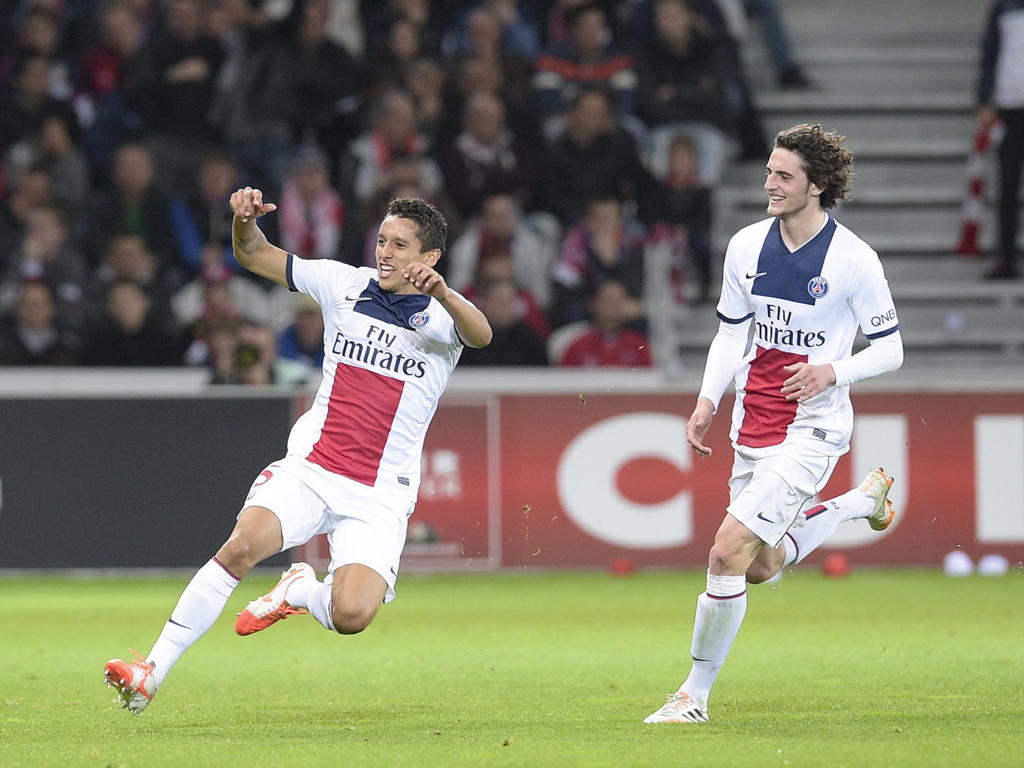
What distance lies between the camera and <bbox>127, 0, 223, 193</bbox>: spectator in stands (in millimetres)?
17188

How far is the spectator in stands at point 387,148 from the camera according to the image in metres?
16.6

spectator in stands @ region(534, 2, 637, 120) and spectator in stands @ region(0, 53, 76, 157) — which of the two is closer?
spectator in stands @ region(0, 53, 76, 157)

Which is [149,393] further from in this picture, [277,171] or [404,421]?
[404,421]

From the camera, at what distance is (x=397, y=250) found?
24.9 ft

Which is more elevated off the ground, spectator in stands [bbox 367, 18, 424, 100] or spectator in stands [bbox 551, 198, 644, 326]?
spectator in stands [bbox 367, 18, 424, 100]

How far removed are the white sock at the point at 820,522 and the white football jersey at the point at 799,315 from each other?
0.54 meters

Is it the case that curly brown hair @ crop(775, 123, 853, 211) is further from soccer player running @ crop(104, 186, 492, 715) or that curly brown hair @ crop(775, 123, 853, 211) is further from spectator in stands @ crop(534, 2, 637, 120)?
spectator in stands @ crop(534, 2, 637, 120)

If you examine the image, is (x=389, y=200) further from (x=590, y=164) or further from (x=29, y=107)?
(x=29, y=107)

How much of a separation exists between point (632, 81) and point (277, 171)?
3.44 meters

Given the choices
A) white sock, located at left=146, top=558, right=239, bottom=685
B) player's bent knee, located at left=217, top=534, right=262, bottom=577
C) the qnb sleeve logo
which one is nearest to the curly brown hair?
player's bent knee, located at left=217, top=534, right=262, bottom=577

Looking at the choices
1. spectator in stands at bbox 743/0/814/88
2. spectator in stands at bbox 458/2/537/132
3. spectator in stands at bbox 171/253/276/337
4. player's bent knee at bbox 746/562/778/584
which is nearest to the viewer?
player's bent knee at bbox 746/562/778/584

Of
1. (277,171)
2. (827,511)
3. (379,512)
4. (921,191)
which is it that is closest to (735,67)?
(921,191)

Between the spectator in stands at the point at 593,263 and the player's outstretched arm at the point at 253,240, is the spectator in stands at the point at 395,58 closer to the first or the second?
the spectator in stands at the point at 593,263

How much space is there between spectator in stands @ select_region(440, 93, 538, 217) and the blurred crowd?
0.02 meters
